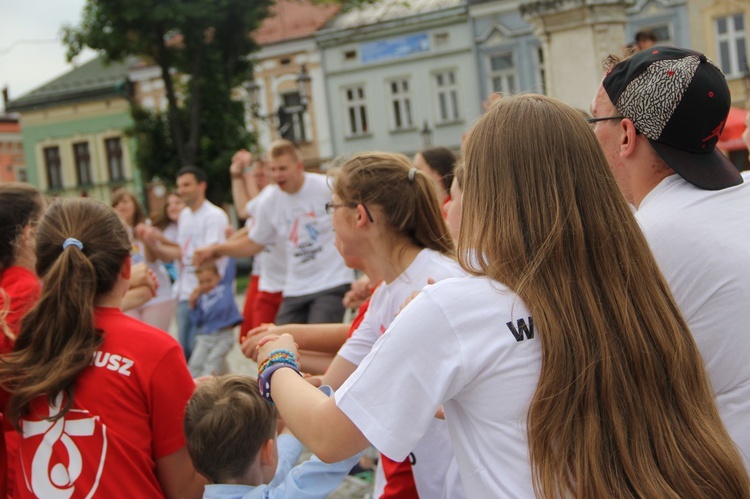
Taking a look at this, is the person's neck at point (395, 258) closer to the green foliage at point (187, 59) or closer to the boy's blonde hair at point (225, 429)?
the boy's blonde hair at point (225, 429)

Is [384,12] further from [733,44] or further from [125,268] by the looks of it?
[125,268]

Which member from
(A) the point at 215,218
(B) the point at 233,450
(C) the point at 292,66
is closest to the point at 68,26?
(C) the point at 292,66

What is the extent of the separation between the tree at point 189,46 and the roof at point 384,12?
344 inches

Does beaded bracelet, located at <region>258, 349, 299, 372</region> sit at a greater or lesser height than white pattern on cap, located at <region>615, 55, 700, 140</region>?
lesser

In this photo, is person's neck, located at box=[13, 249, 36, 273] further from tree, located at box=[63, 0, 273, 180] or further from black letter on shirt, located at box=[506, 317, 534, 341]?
tree, located at box=[63, 0, 273, 180]

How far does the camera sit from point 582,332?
71.0 inches

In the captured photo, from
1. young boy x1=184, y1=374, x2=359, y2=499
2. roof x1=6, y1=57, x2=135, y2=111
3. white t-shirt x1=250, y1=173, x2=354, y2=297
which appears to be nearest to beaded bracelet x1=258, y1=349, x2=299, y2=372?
young boy x1=184, y1=374, x2=359, y2=499

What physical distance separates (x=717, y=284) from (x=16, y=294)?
2.33 m

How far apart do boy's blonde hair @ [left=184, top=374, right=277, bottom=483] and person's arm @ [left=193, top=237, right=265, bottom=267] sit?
14.2 feet

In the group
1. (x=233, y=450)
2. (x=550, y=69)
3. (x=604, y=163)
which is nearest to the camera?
(x=604, y=163)

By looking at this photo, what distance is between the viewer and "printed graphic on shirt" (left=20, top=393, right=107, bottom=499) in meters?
2.68

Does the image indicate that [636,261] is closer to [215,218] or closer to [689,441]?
[689,441]

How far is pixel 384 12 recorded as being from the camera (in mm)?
40156

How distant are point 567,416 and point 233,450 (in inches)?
50.8
